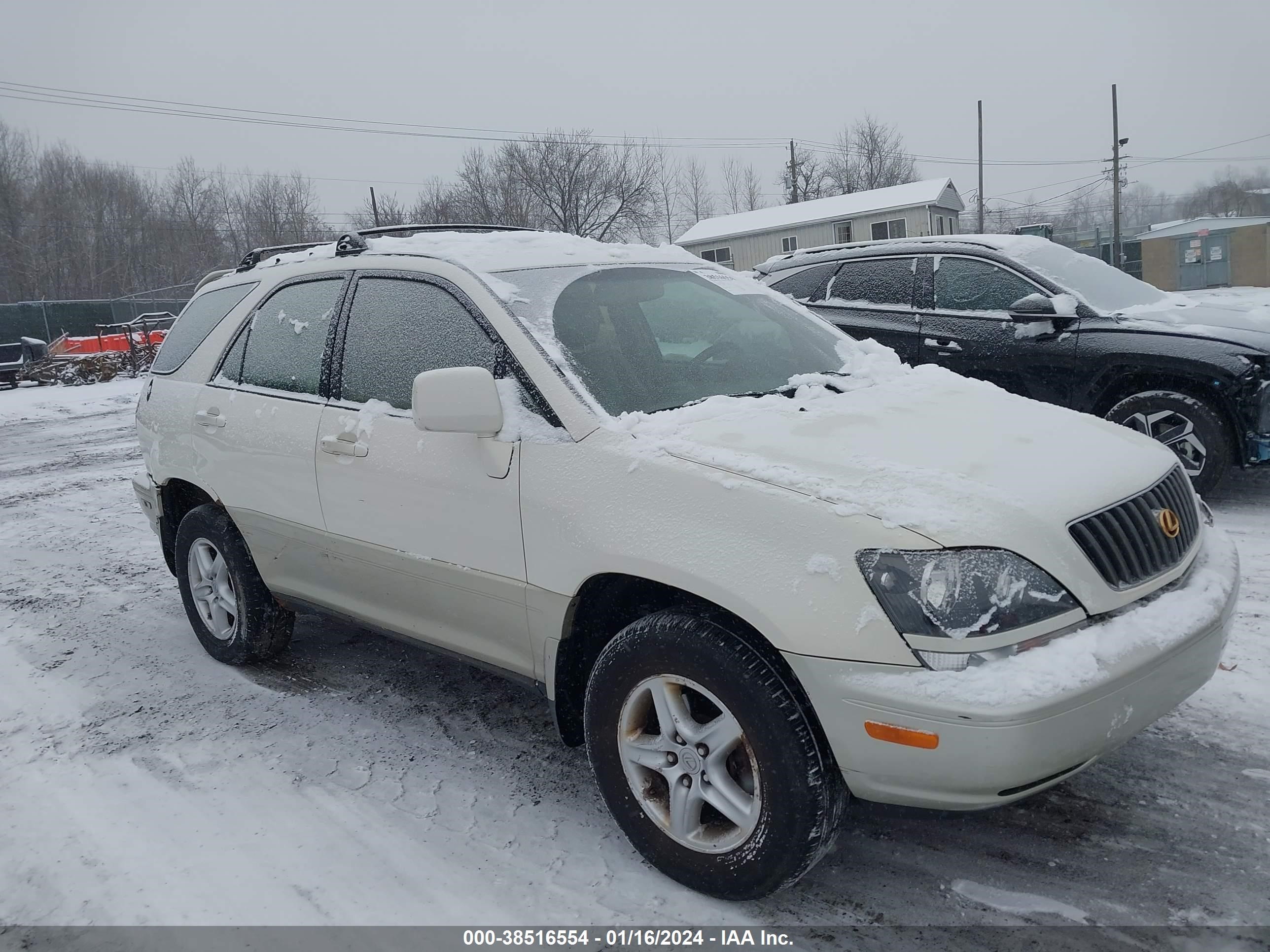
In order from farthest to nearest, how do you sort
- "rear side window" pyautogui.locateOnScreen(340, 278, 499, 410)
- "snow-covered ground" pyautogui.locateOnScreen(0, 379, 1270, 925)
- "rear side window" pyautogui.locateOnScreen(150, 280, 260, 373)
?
1. "rear side window" pyautogui.locateOnScreen(150, 280, 260, 373)
2. "rear side window" pyautogui.locateOnScreen(340, 278, 499, 410)
3. "snow-covered ground" pyautogui.locateOnScreen(0, 379, 1270, 925)

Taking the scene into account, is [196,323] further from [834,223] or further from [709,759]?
[834,223]

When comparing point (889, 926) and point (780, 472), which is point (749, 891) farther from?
point (780, 472)

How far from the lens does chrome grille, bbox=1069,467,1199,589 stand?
2.30 m

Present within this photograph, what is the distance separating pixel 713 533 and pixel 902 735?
65cm

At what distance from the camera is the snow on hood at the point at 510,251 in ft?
10.9

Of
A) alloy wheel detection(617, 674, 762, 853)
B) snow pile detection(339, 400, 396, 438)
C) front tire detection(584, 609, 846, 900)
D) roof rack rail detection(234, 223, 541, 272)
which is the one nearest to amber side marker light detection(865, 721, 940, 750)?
front tire detection(584, 609, 846, 900)

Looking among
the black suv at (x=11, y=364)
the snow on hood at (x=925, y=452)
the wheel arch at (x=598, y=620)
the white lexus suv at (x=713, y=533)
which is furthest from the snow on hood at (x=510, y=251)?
the black suv at (x=11, y=364)

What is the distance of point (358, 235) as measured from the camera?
3.92m

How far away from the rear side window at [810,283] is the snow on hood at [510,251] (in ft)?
12.1

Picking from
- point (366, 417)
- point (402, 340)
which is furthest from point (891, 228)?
point (366, 417)

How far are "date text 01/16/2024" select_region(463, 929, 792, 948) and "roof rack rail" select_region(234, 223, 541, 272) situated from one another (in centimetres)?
258

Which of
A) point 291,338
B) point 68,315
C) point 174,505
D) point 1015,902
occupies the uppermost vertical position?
point 68,315

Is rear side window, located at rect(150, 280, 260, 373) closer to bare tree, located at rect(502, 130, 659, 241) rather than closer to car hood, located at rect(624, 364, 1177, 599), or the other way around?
car hood, located at rect(624, 364, 1177, 599)

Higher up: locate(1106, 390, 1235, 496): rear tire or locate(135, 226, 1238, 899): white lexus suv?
locate(135, 226, 1238, 899): white lexus suv
